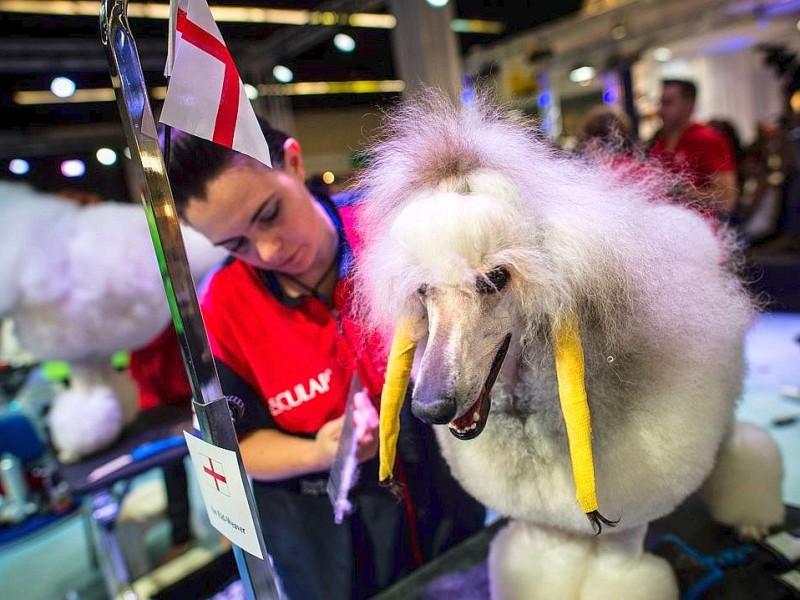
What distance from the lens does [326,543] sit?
0.87 metres

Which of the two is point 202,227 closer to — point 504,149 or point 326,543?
point 504,149

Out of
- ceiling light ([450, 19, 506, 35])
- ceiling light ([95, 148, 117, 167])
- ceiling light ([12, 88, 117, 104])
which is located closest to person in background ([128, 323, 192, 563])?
ceiling light ([95, 148, 117, 167])

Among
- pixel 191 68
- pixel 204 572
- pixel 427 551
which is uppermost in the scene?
pixel 191 68

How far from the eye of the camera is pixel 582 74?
4902 mm

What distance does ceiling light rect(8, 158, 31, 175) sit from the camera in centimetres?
315

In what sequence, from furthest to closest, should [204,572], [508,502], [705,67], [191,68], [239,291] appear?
[705,67]
[204,572]
[239,291]
[508,502]
[191,68]

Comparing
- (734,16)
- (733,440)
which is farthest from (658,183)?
(734,16)

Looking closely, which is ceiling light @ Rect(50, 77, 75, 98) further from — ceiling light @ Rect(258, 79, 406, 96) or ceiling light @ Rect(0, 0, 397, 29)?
ceiling light @ Rect(258, 79, 406, 96)

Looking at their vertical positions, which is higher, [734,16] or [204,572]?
[734,16]

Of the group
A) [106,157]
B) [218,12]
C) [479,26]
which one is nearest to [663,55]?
[479,26]

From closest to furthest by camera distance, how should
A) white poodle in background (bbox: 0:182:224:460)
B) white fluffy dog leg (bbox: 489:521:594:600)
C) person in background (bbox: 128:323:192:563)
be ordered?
1. white fluffy dog leg (bbox: 489:521:594:600)
2. white poodle in background (bbox: 0:182:224:460)
3. person in background (bbox: 128:323:192:563)

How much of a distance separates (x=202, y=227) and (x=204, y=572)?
1.01 metres

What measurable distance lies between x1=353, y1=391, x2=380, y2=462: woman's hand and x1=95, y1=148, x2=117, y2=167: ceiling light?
323cm

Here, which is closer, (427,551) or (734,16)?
(427,551)
